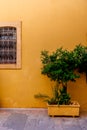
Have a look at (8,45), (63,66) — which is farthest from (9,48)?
(63,66)

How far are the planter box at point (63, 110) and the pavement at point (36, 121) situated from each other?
0.14 meters

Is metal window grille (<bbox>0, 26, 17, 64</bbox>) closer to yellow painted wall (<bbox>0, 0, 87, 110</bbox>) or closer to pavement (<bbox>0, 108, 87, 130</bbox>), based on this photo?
yellow painted wall (<bbox>0, 0, 87, 110</bbox>)

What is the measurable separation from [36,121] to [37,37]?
2181mm

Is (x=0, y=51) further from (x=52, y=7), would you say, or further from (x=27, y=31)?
(x=52, y=7)

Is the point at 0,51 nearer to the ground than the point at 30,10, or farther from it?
nearer to the ground

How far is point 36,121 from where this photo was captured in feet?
19.5

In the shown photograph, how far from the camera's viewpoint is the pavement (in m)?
5.47

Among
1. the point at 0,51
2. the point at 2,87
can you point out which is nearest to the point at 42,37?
the point at 0,51

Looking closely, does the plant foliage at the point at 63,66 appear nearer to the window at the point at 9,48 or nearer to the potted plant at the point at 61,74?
the potted plant at the point at 61,74

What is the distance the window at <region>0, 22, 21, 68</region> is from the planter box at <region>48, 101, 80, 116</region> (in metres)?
1.42

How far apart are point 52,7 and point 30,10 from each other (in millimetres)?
551

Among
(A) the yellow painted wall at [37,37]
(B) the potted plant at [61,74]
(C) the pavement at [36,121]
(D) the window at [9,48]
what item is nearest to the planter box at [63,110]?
(B) the potted plant at [61,74]

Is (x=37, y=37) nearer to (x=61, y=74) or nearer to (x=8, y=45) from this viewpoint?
(x=8, y=45)

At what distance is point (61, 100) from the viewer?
6555 mm
